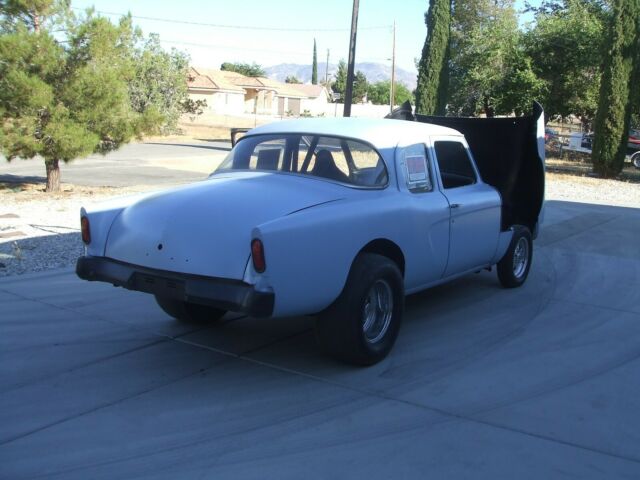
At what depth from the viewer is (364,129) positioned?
232 inches

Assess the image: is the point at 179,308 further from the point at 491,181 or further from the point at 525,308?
the point at 491,181

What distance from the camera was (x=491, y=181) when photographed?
8.22m

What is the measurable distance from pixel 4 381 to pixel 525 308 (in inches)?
192

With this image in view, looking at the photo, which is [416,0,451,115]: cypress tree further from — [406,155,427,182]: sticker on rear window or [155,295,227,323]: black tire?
[155,295,227,323]: black tire

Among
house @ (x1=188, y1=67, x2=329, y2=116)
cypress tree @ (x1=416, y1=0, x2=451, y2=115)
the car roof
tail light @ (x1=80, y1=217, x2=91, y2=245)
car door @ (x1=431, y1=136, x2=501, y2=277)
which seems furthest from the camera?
house @ (x1=188, y1=67, x2=329, y2=116)

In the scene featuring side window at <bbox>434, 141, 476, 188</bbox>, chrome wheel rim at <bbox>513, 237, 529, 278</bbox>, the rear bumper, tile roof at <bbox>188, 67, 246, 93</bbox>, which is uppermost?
tile roof at <bbox>188, 67, 246, 93</bbox>

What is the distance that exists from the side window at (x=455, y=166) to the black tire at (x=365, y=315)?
1.99 meters

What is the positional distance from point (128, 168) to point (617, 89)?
16.0 meters

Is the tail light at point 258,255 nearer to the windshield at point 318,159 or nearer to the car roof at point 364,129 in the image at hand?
the windshield at point 318,159

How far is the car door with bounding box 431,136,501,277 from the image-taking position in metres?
6.24

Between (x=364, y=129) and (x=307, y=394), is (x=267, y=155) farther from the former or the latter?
(x=307, y=394)

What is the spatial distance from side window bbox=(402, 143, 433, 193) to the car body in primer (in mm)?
17

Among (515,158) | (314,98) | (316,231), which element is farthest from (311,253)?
(314,98)

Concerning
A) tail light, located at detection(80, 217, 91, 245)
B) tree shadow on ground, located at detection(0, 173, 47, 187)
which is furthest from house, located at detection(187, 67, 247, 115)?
tail light, located at detection(80, 217, 91, 245)
